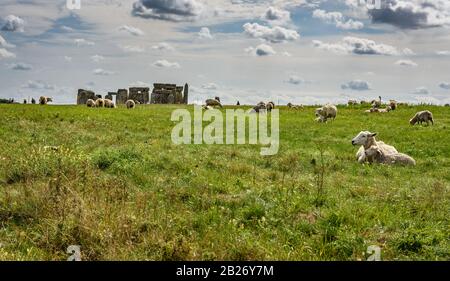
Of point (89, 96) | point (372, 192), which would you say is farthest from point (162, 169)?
point (89, 96)

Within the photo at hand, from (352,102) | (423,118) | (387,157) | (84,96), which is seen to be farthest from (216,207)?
(84,96)

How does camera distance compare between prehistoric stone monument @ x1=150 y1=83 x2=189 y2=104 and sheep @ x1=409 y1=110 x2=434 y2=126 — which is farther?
prehistoric stone monument @ x1=150 y1=83 x2=189 y2=104

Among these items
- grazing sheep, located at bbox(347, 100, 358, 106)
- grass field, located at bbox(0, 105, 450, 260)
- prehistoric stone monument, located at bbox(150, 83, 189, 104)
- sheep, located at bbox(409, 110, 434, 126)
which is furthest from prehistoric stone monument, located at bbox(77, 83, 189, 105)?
grass field, located at bbox(0, 105, 450, 260)

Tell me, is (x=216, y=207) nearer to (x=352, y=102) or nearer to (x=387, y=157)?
(x=387, y=157)

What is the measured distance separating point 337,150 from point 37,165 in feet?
40.0

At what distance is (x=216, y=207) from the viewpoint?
35.6 feet

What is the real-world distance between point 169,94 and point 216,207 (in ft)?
236

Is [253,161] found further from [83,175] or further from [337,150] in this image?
[83,175]

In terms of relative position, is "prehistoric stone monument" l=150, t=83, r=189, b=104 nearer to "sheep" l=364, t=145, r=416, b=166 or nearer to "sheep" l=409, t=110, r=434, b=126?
"sheep" l=409, t=110, r=434, b=126

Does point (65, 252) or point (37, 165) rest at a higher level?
point (37, 165)

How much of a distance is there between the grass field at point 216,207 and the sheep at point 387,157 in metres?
0.57

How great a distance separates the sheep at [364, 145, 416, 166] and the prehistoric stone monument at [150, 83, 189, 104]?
6391cm

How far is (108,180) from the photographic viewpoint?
13023 mm

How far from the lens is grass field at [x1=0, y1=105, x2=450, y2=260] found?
862 cm
